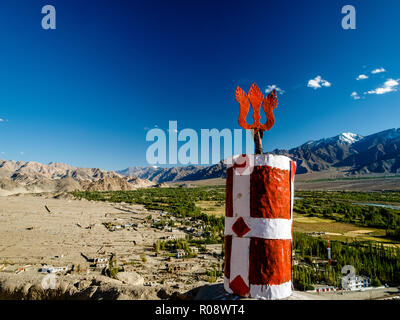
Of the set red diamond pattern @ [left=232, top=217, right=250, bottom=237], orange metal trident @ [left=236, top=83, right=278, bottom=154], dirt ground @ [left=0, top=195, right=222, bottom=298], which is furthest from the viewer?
dirt ground @ [left=0, top=195, right=222, bottom=298]

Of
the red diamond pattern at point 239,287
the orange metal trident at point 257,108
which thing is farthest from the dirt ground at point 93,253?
the orange metal trident at point 257,108

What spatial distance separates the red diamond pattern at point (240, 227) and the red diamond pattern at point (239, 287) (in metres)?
0.58

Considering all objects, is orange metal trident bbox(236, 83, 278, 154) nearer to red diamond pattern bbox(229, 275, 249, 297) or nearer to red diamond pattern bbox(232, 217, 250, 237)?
red diamond pattern bbox(232, 217, 250, 237)

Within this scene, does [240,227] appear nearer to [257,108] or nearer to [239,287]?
[239,287]

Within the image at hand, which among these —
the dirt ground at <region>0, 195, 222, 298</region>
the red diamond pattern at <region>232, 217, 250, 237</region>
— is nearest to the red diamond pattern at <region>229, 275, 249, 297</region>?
the red diamond pattern at <region>232, 217, 250, 237</region>

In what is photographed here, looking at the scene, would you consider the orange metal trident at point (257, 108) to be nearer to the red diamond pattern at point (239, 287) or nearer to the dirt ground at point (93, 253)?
the red diamond pattern at point (239, 287)

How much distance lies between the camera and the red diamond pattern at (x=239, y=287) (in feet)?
9.53

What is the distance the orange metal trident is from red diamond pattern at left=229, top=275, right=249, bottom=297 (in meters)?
1.78

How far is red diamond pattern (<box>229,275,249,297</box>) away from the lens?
2.90m

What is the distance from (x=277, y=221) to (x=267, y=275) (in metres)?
0.72

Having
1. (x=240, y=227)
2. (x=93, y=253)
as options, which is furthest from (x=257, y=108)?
(x=93, y=253)

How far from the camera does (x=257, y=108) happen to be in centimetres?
320

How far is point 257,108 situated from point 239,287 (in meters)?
2.51
